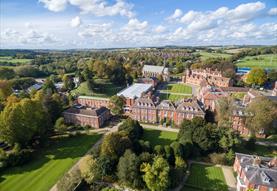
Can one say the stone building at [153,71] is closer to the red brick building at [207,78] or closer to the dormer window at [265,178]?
the red brick building at [207,78]

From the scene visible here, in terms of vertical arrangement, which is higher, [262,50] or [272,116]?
[262,50]

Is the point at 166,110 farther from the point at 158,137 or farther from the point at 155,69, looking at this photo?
the point at 155,69

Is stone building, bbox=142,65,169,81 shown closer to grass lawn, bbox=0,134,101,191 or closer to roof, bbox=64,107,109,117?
roof, bbox=64,107,109,117

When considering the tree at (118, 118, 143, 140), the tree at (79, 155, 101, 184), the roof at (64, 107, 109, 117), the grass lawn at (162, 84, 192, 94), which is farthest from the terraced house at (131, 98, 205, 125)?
the grass lawn at (162, 84, 192, 94)

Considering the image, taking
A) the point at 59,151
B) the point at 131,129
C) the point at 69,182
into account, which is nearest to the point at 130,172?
A: the point at 69,182

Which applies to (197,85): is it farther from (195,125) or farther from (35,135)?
(35,135)

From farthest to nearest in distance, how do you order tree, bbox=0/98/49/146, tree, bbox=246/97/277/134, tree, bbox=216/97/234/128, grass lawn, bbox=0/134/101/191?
tree, bbox=216/97/234/128 → tree, bbox=246/97/277/134 → tree, bbox=0/98/49/146 → grass lawn, bbox=0/134/101/191

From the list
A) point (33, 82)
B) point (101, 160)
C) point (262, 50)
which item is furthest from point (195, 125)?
point (262, 50)

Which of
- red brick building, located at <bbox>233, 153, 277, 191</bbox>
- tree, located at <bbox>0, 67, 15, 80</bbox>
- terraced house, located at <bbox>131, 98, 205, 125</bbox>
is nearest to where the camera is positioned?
red brick building, located at <bbox>233, 153, 277, 191</bbox>
